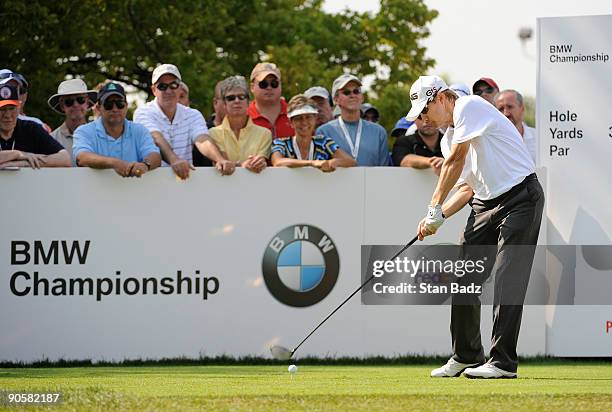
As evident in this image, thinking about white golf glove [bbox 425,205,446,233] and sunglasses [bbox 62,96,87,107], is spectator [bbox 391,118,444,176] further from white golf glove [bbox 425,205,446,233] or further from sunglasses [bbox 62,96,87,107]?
sunglasses [bbox 62,96,87,107]

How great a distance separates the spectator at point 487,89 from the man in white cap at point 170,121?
265cm

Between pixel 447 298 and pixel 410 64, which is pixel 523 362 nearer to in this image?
pixel 447 298

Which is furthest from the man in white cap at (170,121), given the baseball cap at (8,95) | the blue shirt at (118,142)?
the baseball cap at (8,95)

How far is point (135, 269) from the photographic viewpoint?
420 inches

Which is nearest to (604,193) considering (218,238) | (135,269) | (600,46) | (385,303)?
(600,46)

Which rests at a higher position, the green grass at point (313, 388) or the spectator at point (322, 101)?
the spectator at point (322, 101)

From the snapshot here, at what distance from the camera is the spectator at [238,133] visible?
1109cm

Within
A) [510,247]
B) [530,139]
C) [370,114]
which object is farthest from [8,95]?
[530,139]

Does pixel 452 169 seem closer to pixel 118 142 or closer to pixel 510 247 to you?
pixel 510 247

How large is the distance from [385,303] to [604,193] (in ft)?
6.91

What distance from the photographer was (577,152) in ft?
35.6

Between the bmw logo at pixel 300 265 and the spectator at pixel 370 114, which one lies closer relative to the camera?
the bmw logo at pixel 300 265

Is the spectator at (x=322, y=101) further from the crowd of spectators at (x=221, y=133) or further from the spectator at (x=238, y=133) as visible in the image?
the spectator at (x=238, y=133)

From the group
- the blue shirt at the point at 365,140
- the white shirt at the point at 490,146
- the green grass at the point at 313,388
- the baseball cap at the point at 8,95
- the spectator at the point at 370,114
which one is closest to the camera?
the green grass at the point at 313,388
